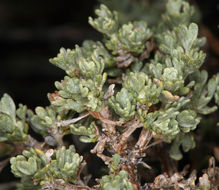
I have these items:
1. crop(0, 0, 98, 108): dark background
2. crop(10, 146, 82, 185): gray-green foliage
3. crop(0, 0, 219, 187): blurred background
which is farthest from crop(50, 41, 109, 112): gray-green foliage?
crop(0, 0, 98, 108): dark background

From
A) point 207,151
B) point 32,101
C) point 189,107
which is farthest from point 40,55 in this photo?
point 189,107

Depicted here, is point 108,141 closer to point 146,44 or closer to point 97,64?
point 97,64

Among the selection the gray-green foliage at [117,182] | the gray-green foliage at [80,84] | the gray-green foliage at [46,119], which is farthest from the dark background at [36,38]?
the gray-green foliage at [117,182]

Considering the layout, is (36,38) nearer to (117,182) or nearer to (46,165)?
(46,165)

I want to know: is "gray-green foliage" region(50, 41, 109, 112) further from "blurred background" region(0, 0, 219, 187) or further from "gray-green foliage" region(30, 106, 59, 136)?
"blurred background" region(0, 0, 219, 187)

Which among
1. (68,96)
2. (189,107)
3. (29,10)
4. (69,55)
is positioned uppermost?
(29,10)

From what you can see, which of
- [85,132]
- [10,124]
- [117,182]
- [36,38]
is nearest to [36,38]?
[36,38]
